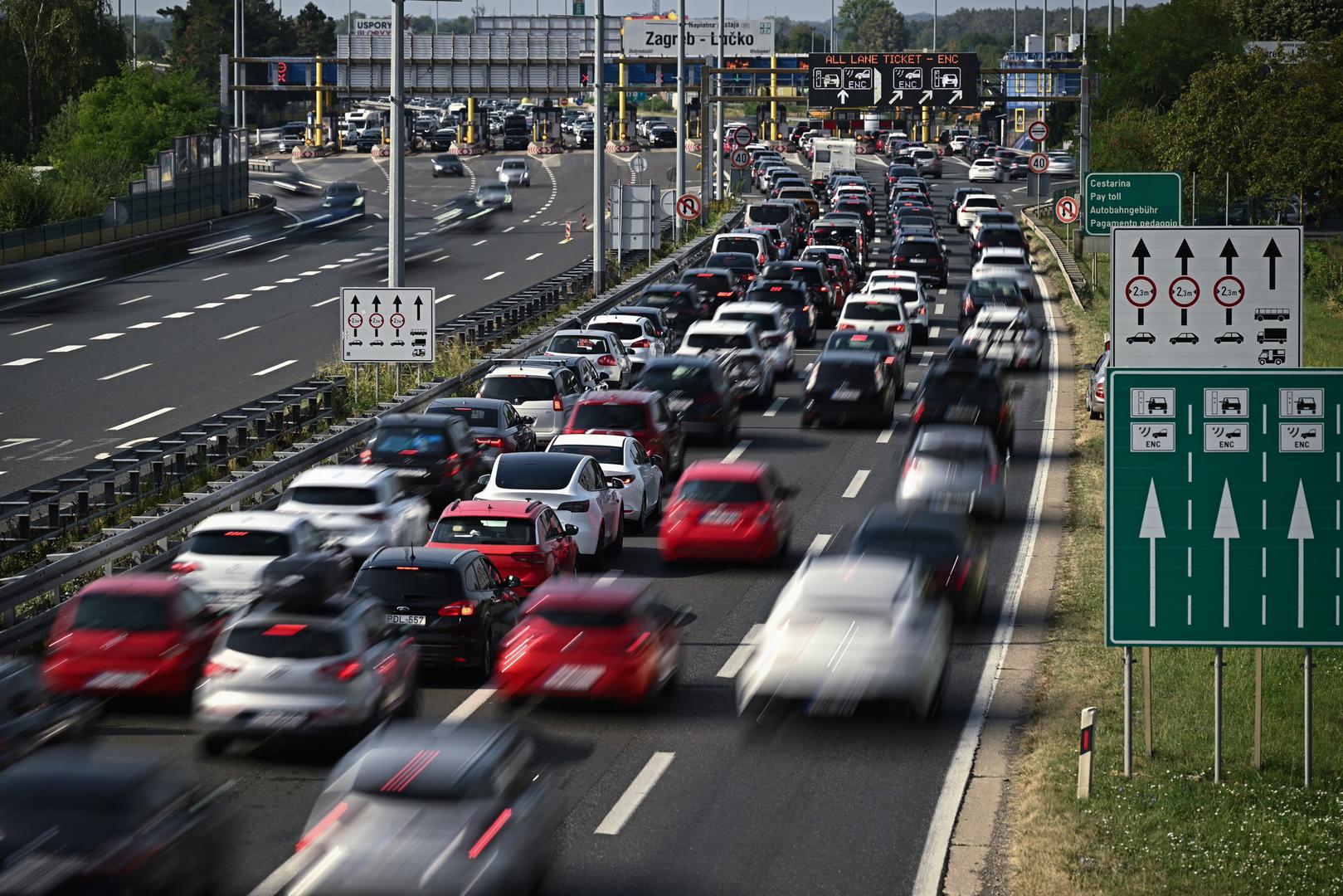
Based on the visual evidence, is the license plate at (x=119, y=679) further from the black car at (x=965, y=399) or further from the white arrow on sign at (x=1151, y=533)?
the black car at (x=965, y=399)

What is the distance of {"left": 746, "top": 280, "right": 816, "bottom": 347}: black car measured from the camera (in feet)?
164

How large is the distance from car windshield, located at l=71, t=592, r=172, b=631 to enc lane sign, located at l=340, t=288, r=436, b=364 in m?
15.3

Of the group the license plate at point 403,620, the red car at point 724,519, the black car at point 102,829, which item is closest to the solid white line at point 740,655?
the red car at point 724,519

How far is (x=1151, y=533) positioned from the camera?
56.9ft

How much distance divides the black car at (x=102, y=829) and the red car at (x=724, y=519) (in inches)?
516

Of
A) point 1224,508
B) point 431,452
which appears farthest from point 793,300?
point 1224,508

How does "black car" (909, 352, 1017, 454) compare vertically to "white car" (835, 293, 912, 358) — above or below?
below

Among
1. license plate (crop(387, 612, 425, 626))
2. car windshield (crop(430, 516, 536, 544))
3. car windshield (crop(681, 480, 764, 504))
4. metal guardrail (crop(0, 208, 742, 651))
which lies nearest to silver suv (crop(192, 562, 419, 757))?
license plate (crop(387, 612, 425, 626))

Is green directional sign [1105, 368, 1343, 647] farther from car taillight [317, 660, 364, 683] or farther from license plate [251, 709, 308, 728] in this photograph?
license plate [251, 709, 308, 728]

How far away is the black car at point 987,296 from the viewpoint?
49625mm

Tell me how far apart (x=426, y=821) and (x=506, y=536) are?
10.6 metres

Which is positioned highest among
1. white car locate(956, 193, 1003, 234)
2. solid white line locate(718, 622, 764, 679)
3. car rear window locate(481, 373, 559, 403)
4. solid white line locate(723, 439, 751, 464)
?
white car locate(956, 193, 1003, 234)

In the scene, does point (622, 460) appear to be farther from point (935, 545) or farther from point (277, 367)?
point (277, 367)

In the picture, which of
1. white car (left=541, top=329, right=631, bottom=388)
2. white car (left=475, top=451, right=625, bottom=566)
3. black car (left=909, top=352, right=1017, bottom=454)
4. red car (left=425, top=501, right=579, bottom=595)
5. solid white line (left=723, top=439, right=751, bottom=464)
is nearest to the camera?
red car (left=425, top=501, right=579, bottom=595)
